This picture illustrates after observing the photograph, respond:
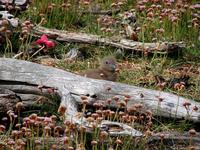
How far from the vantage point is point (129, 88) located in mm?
6711

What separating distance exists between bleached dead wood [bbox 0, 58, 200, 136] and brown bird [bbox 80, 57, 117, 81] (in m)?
0.58

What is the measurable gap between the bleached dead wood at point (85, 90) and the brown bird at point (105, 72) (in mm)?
582

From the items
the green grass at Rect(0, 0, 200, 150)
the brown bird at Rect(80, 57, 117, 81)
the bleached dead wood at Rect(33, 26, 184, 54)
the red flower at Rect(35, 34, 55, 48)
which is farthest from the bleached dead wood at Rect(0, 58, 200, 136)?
the bleached dead wood at Rect(33, 26, 184, 54)

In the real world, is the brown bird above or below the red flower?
below

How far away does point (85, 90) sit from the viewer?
21.7 ft

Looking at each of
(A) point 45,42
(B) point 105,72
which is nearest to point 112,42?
(A) point 45,42

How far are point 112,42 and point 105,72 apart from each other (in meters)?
1.35

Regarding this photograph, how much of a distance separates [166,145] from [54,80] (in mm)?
1319

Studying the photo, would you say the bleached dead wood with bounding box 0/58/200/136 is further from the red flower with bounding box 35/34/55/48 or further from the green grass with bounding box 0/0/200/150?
the red flower with bounding box 35/34/55/48

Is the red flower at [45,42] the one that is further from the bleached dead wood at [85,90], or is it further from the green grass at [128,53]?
the bleached dead wood at [85,90]


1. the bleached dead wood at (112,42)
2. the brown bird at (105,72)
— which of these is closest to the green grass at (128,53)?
the bleached dead wood at (112,42)

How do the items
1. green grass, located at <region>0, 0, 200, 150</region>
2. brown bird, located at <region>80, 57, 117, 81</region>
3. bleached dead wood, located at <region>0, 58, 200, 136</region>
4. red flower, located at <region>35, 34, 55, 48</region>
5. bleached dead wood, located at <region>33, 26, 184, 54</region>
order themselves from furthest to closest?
bleached dead wood, located at <region>33, 26, 184, 54</region> → red flower, located at <region>35, 34, 55, 48</region> → green grass, located at <region>0, 0, 200, 150</region> → brown bird, located at <region>80, 57, 117, 81</region> → bleached dead wood, located at <region>0, 58, 200, 136</region>

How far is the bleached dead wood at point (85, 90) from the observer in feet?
21.6

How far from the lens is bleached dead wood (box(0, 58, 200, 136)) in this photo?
6578mm
